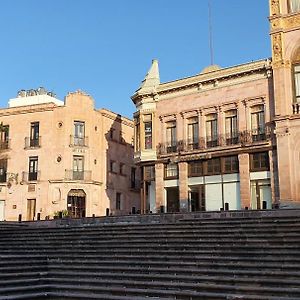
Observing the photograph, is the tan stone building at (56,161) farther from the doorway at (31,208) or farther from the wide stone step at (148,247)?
the wide stone step at (148,247)

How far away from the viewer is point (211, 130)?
34.6m

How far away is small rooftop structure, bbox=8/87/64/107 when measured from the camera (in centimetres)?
5031

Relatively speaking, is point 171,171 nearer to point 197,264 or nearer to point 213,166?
point 213,166

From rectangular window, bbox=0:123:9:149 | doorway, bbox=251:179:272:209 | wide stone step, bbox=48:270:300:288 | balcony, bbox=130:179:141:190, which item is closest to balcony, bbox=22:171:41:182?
rectangular window, bbox=0:123:9:149

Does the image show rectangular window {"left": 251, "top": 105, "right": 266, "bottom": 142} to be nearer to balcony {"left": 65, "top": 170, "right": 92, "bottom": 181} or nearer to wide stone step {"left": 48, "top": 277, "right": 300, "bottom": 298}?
balcony {"left": 65, "top": 170, "right": 92, "bottom": 181}

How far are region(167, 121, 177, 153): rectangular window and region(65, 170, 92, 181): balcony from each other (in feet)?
37.0

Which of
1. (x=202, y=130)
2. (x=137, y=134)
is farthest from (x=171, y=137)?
(x=137, y=134)

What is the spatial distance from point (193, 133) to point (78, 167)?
14.2 m

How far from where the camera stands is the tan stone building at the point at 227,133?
30.8 metres

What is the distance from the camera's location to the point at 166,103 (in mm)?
37062

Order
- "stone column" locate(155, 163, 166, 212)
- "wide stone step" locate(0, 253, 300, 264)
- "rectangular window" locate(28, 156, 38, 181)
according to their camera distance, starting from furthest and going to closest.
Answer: "rectangular window" locate(28, 156, 38, 181), "stone column" locate(155, 163, 166, 212), "wide stone step" locate(0, 253, 300, 264)

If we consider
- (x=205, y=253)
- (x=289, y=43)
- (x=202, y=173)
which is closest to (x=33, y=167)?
(x=202, y=173)

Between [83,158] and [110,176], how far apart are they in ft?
13.1

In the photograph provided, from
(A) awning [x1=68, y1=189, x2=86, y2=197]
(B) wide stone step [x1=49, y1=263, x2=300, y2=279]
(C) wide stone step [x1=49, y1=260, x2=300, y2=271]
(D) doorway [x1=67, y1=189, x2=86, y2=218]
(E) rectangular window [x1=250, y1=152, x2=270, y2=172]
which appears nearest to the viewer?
(B) wide stone step [x1=49, y1=263, x2=300, y2=279]
